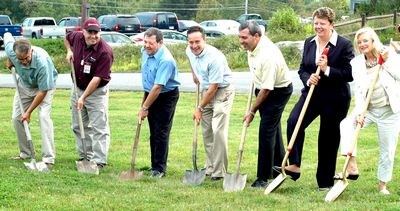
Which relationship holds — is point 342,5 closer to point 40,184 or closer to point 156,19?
point 156,19

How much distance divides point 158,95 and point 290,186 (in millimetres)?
2148

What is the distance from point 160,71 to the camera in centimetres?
1035

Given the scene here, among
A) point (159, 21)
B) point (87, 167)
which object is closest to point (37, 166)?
point (87, 167)

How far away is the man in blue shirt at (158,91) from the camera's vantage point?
34.0ft

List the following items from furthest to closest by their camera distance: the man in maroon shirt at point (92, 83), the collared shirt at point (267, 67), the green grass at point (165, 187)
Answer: the man in maroon shirt at point (92, 83), the collared shirt at point (267, 67), the green grass at point (165, 187)

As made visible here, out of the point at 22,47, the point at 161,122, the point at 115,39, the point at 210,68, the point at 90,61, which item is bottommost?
the point at 115,39

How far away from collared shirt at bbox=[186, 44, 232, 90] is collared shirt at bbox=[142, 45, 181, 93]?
325mm

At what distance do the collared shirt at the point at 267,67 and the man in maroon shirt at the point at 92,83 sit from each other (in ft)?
8.24

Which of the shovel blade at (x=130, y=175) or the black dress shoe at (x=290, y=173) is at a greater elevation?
the black dress shoe at (x=290, y=173)

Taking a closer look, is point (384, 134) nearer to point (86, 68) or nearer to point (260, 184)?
point (260, 184)

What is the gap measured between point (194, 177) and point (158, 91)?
46.9 inches

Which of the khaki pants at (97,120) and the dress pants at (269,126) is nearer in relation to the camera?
the dress pants at (269,126)

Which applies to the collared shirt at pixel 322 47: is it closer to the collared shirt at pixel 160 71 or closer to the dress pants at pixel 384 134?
the dress pants at pixel 384 134

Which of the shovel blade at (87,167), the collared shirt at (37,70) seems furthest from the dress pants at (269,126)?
the collared shirt at (37,70)
